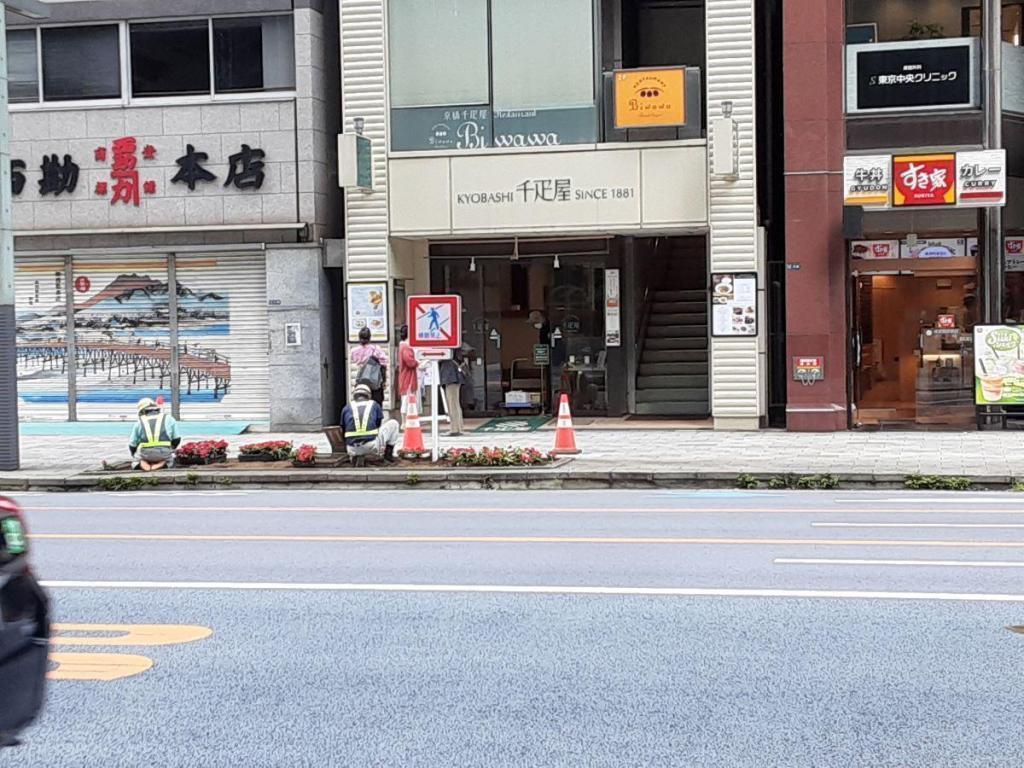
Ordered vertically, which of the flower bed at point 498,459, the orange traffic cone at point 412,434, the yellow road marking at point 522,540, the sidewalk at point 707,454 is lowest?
the yellow road marking at point 522,540

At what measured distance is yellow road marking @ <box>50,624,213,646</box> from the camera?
7500mm

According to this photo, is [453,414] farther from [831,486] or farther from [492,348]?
[831,486]

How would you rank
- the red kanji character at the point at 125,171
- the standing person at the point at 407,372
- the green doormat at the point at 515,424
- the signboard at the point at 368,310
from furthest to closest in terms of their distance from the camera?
the red kanji character at the point at 125,171 < the green doormat at the point at 515,424 < the signboard at the point at 368,310 < the standing person at the point at 407,372

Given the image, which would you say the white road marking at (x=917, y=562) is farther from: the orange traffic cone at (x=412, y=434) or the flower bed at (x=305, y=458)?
the orange traffic cone at (x=412, y=434)

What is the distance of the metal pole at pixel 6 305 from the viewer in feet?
58.6

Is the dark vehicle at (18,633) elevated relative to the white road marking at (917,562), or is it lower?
elevated

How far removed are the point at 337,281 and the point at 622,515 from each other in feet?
39.6

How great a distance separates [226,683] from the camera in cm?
660

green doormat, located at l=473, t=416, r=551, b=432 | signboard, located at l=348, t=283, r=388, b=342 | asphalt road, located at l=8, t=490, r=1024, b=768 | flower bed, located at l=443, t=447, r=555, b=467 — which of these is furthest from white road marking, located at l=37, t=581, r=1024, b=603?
green doormat, located at l=473, t=416, r=551, b=432

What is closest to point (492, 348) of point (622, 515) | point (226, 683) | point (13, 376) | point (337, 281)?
point (337, 281)

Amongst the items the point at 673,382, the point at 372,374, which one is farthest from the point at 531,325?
the point at 372,374

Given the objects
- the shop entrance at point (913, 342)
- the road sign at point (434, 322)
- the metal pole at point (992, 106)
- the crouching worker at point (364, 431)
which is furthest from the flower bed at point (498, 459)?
the metal pole at point (992, 106)

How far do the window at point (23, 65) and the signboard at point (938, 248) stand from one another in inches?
613

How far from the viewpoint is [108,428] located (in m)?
24.1
